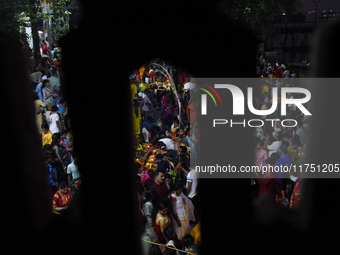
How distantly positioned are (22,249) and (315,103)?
3.22 meters

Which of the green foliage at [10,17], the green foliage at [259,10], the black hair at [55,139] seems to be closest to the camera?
the green foliage at [259,10]

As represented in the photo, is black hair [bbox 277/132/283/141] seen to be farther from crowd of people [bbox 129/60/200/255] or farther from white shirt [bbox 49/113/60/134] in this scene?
white shirt [bbox 49/113/60/134]

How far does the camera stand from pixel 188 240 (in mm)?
3770

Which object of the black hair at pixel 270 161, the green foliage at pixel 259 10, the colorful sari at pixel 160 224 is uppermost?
the green foliage at pixel 259 10

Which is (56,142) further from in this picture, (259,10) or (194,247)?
(259,10)

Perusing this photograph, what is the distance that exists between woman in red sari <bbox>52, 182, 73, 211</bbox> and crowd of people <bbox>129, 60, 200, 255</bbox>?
0.90 meters

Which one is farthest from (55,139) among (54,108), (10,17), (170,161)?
(10,17)

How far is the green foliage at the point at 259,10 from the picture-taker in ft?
10.7

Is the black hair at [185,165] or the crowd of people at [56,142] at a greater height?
the crowd of people at [56,142]

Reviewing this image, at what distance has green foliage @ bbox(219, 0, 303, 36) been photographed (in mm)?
3254

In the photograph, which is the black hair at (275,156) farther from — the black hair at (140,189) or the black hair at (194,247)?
the black hair at (140,189)

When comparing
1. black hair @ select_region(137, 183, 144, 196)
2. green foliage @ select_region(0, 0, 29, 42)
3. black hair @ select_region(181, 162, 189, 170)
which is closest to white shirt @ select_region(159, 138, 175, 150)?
black hair @ select_region(181, 162, 189, 170)

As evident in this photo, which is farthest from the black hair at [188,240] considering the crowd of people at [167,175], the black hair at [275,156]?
the black hair at [275,156]

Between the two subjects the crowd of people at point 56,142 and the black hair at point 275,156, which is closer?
the crowd of people at point 56,142
